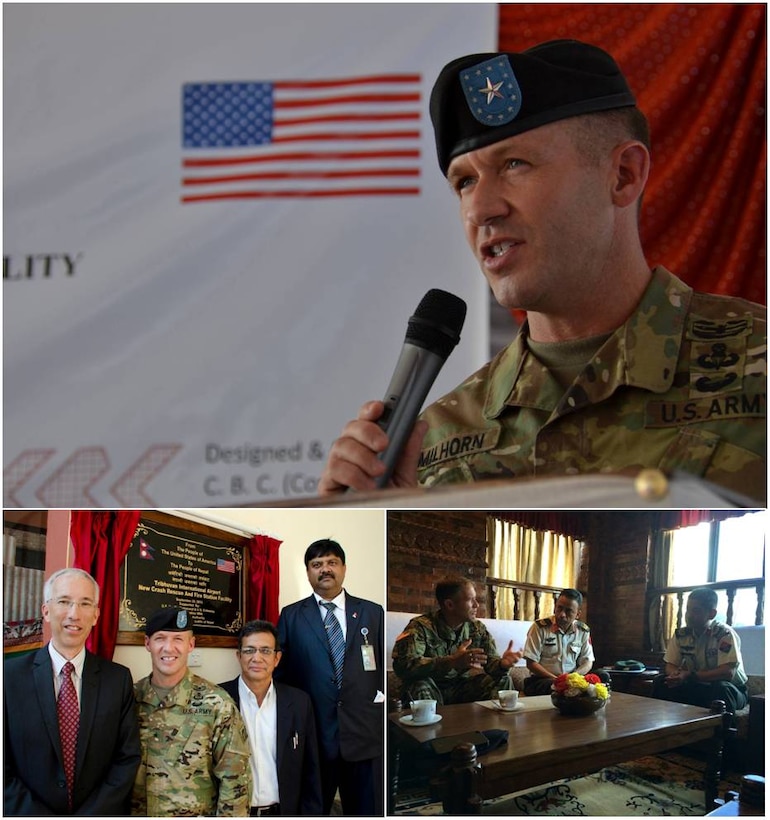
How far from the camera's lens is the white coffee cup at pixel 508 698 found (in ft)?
4.03

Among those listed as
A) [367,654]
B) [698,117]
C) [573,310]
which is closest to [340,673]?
[367,654]

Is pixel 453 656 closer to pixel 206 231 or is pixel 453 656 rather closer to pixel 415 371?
pixel 415 371

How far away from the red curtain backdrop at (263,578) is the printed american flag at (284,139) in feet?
4.75

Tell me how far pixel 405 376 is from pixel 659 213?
54.5 inches

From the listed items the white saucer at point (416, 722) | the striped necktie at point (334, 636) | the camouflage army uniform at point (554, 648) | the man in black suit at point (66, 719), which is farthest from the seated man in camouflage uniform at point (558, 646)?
the man in black suit at point (66, 719)

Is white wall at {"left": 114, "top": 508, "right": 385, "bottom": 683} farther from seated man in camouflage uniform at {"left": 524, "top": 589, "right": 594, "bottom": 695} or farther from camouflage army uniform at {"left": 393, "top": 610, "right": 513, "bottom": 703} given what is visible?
seated man in camouflage uniform at {"left": 524, "top": 589, "right": 594, "bottom": 695}

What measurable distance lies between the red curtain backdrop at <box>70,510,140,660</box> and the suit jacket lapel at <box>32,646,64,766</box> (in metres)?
0.06

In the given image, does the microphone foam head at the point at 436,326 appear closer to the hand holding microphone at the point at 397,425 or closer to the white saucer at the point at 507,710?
the hand holding microphone at the point at 397,425

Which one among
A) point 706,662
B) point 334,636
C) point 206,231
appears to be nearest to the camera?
point 706,662

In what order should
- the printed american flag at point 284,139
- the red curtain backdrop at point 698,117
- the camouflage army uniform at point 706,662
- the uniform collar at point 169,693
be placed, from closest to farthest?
the camouflage army uniform at point 706,662, the uniform collar at point 169,693, the red curtain backdrop at point 698,117, the printed american flag at point 284,139

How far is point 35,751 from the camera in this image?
4.14ft

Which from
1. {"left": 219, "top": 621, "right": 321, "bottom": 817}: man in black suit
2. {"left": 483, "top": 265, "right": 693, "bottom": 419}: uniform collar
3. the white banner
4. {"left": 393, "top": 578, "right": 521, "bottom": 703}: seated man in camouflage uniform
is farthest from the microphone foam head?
the white banner

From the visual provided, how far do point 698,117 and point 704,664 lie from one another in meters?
1.76

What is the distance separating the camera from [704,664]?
1.19 meters
